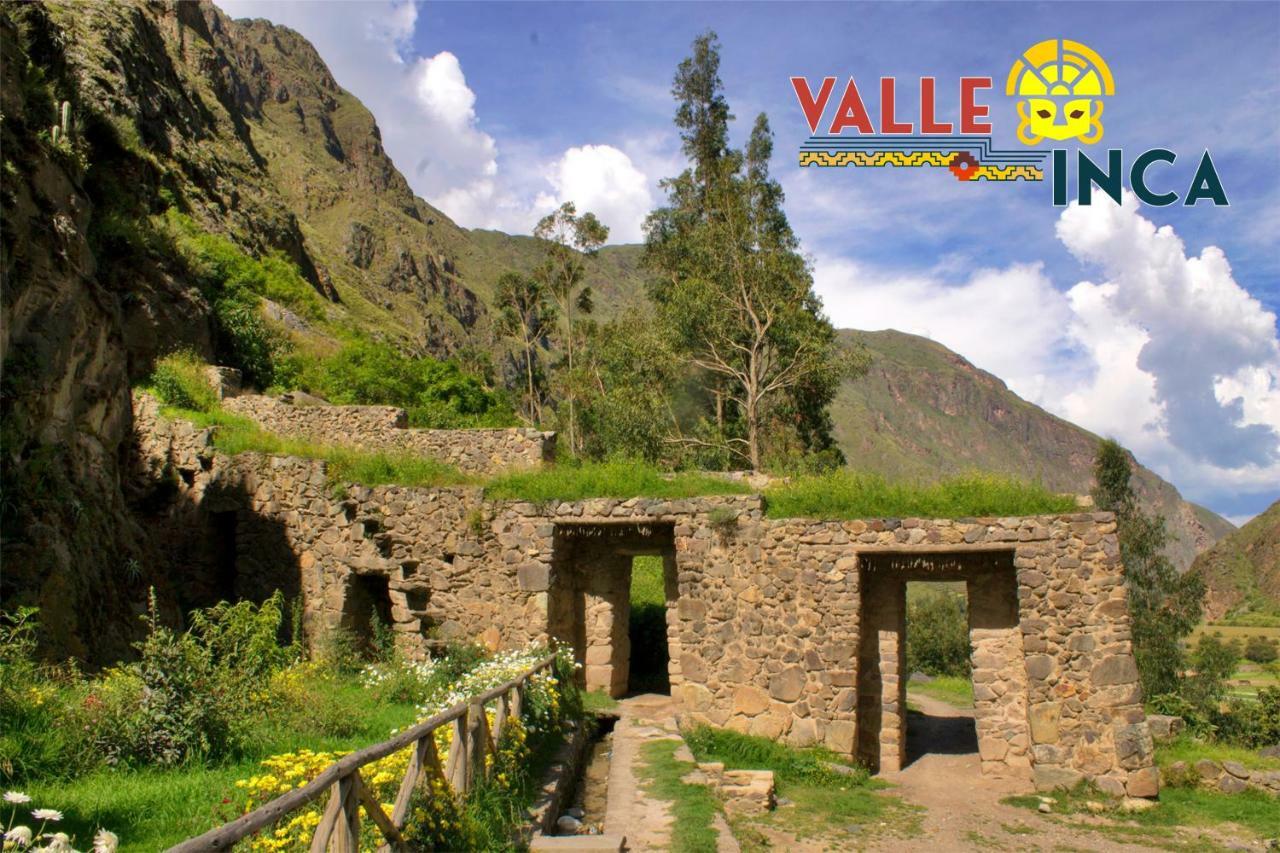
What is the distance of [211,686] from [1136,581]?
36967mm

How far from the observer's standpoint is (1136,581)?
1410 inches

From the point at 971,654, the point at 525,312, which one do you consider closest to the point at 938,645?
the point at 525,312

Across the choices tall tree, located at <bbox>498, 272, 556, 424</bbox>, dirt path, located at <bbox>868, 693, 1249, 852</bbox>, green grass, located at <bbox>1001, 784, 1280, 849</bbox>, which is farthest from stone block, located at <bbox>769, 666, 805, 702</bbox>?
tall tree, located at <bbox>498, 272, 556, 424</bbox>

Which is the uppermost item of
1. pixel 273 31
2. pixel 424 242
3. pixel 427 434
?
pixel 273 31

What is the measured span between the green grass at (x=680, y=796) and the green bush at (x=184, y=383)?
13.0m

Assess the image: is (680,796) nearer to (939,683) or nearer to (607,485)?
(607,485)

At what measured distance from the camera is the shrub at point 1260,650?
6844cm

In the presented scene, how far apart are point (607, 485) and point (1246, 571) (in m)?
121

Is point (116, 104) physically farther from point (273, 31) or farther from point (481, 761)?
point (273, 31)

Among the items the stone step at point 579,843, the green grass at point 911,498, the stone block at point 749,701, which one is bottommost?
the stone block at point 749,701

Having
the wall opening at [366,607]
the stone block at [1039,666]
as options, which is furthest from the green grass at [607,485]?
the stone block at [1039,666]

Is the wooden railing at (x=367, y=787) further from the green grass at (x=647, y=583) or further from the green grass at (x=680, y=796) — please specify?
the green grass at (x=647, y=583)

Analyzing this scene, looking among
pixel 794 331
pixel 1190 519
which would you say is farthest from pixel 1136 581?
pixel 1190 519

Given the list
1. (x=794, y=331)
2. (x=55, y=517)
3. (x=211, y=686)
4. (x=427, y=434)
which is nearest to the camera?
(x=211, y=686)
